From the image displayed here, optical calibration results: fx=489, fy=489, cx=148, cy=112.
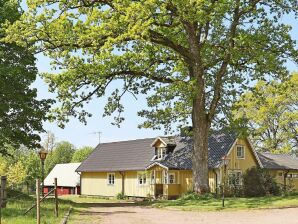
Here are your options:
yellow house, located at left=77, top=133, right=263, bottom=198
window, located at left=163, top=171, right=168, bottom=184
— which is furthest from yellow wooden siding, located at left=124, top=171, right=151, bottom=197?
window, located at left=163, top=171, right=168, bottom=184

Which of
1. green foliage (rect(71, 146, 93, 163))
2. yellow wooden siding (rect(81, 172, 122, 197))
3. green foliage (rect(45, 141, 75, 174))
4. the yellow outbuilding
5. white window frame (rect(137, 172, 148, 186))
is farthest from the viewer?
green foliage (rect(45, 141, 75, 174))

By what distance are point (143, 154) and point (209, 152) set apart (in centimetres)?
870

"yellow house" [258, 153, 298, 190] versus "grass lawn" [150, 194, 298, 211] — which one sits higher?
"yellow house" [258, 153, 298, 190]

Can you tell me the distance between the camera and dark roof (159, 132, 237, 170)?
139 ft

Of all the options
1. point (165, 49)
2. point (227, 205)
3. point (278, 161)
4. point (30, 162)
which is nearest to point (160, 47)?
point (165, 49)

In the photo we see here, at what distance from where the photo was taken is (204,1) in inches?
997

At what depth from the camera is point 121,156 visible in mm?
52969

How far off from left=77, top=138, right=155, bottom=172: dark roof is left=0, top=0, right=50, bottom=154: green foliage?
17707 millimetres

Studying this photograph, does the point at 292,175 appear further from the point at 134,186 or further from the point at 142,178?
the point at 134,186

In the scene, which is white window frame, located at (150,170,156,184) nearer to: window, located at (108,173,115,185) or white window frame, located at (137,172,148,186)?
white window frame, located at (137,172,148,186)

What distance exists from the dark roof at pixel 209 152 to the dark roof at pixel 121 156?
336cm

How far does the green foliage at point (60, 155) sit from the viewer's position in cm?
9869

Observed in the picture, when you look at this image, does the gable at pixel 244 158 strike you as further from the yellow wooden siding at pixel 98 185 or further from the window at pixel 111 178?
the window at pixel 111 178

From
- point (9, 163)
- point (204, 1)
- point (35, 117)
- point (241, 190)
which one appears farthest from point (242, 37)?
point (9, 163)
